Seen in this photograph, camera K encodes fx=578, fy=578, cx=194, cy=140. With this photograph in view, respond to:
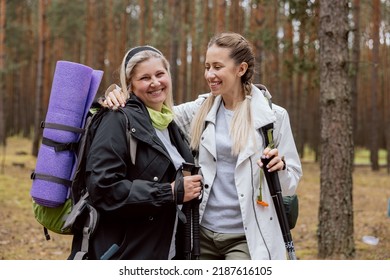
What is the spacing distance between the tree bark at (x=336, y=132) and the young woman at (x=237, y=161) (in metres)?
4.14

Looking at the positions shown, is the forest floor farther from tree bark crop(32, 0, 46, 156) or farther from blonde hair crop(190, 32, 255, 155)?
blonde hair crop(190, 32, 255, 155)

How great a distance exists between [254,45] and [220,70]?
16264 mm

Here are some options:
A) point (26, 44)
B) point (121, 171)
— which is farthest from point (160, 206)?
point (26, 44)

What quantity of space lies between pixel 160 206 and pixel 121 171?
0.88ft

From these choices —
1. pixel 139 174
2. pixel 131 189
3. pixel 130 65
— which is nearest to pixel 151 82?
pixel 130 65

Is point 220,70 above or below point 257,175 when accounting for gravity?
above

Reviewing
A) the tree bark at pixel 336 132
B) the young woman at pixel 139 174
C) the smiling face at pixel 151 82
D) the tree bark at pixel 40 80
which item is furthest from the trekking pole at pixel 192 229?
the tree bark at pixel 40 80

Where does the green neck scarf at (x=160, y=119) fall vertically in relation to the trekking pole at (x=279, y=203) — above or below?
above

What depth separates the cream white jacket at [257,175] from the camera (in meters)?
3.24

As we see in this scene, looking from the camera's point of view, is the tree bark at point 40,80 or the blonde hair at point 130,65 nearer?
the blonde hair at point 130,65

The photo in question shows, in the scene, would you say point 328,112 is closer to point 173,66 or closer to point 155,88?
point 155,88

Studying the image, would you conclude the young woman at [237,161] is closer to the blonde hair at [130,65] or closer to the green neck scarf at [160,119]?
the blonde hair at [130,65]

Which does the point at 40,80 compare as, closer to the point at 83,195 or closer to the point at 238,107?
the point at 238,107

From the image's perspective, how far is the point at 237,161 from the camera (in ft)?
10.7
